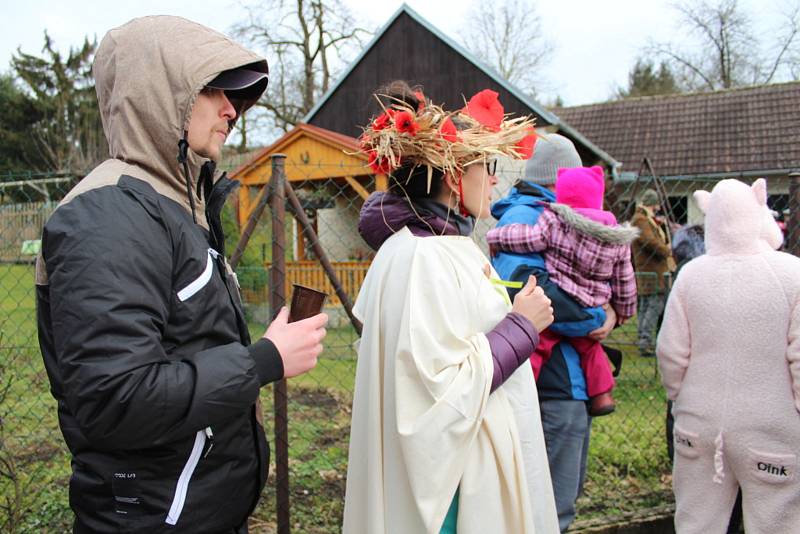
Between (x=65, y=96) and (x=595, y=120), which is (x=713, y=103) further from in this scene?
(x=65, y=96)

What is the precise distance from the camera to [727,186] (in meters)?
2.51

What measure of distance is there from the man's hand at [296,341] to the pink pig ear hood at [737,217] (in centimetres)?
177

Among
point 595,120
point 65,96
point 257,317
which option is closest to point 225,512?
point 257,317

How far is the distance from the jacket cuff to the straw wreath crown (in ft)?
2.38

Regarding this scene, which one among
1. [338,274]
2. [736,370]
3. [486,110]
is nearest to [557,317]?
[736,370]

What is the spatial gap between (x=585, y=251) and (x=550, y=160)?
53cm

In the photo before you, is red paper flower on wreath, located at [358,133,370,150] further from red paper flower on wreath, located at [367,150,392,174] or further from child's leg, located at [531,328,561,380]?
child's leg, located at [531,328,561,380]

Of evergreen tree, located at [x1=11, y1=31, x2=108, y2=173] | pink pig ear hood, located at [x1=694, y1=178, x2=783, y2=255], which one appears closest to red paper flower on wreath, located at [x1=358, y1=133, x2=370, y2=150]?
pink pig ear hood, located at [x1=694, y1=178, x2=783, y2=255]

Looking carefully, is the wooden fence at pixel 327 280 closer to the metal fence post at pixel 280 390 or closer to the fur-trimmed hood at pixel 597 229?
the metal fence post at pixel 280 390

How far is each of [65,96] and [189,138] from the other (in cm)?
3073

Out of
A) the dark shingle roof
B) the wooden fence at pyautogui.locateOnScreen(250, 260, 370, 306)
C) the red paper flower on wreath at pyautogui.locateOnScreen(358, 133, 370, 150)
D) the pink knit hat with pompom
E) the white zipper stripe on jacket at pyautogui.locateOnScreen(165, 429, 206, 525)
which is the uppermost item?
the dark shingle roof

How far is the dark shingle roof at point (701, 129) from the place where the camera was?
633 inches

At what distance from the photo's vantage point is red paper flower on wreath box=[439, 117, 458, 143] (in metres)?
1.90

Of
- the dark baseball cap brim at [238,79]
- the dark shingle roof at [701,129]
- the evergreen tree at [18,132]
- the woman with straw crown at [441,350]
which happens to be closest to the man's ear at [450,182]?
the woman with straw crown at [441,350]
